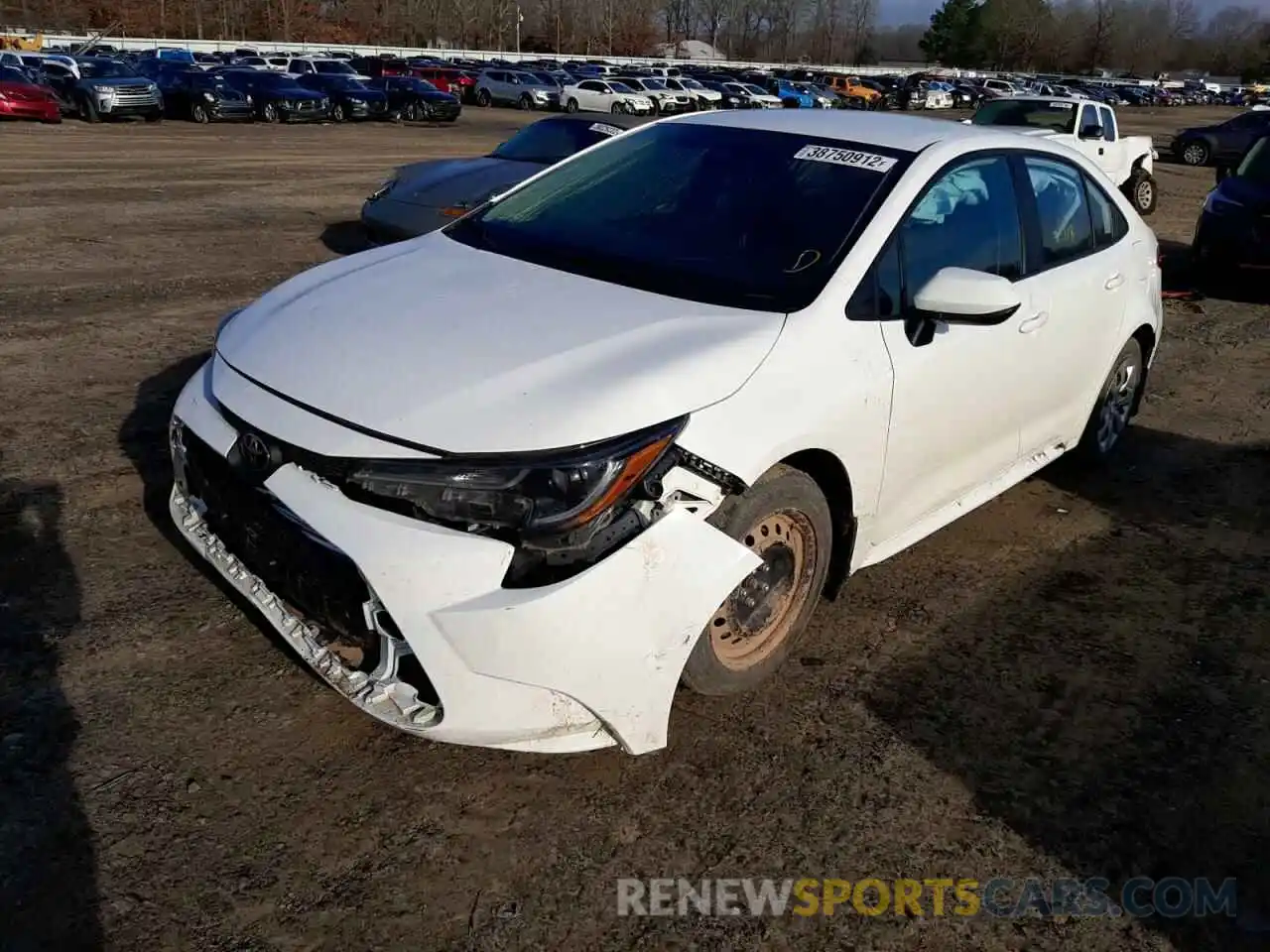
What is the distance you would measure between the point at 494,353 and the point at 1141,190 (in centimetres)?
1520

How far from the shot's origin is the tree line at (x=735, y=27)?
85.2 m

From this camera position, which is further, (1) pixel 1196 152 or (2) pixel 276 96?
(2) pixel 276 96

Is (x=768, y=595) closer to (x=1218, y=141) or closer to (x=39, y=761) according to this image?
(x=39, y=761)

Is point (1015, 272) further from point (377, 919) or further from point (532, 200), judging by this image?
point (377, 919)

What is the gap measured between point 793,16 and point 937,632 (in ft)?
481

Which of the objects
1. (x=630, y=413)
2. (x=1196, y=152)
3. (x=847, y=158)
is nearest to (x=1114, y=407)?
(x=847, y=158)

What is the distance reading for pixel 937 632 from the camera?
383cm

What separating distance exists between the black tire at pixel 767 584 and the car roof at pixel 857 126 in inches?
57.5

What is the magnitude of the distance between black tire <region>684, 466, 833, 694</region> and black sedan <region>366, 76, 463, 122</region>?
31.4 meters

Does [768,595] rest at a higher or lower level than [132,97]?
higher

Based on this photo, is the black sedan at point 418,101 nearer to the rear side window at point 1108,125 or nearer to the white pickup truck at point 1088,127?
the white pickup truck at point 1088,127

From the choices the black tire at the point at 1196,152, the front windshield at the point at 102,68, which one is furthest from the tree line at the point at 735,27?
the black tire at the point at 1196,152

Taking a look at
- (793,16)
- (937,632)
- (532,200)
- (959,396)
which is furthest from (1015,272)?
(793,16)

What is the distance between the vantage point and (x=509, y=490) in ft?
8.49
